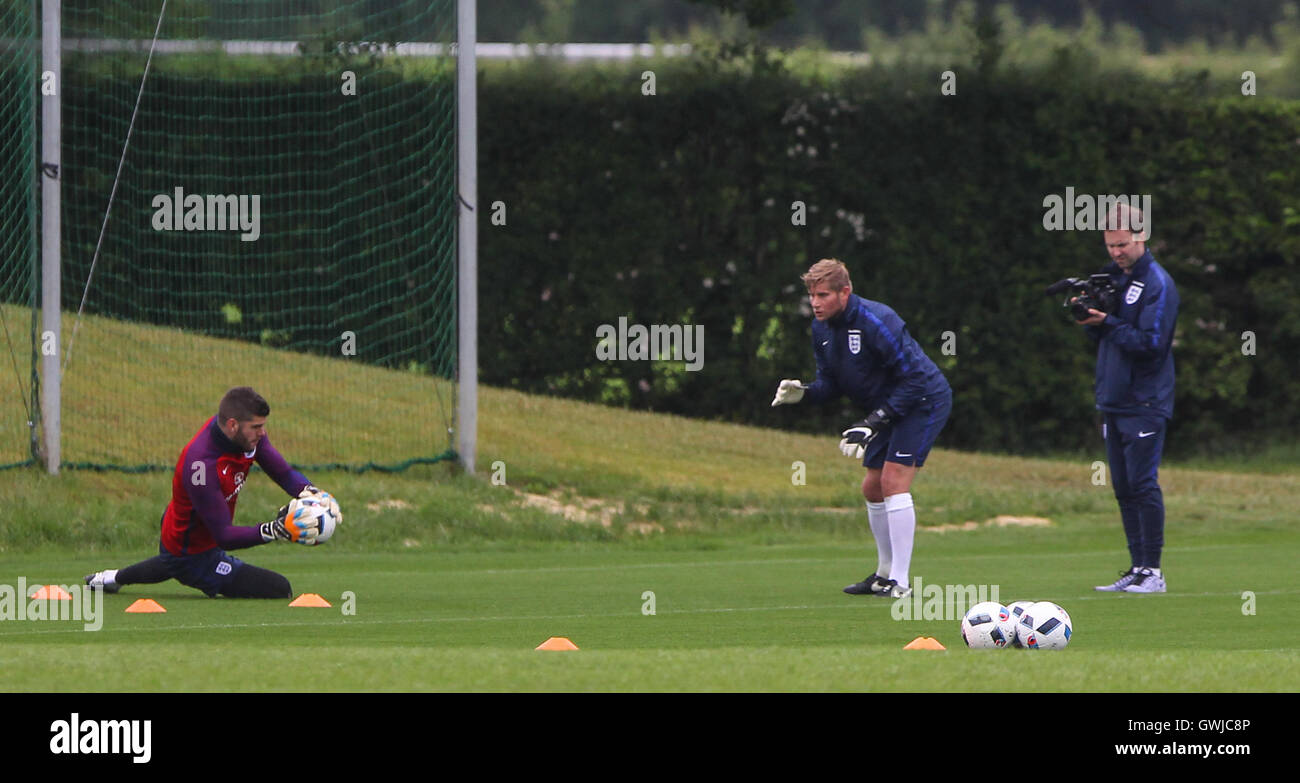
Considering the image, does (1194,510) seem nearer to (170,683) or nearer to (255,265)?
(255,265)

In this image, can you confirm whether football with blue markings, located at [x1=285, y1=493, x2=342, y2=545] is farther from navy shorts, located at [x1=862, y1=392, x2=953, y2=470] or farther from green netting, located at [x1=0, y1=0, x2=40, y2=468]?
green netting, located at [x1=0, y1=0, x2=40, y2=468]

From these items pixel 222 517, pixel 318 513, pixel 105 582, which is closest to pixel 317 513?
pixel 318 513

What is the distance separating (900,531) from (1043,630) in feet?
9.28

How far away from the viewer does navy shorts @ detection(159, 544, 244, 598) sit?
1079 cm

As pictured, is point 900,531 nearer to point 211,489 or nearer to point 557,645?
point 557,645

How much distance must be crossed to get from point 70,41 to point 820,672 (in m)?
13.8

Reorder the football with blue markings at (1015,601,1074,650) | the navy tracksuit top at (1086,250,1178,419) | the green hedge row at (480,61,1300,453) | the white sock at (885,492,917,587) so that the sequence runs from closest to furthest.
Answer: the football with blue markings at (1015,601,1074,650) < the white sock at (885,492,917,587) < the navy tracksuit top at (1086,250,1178,419) < the green hedge row at (480,61,1300,453)

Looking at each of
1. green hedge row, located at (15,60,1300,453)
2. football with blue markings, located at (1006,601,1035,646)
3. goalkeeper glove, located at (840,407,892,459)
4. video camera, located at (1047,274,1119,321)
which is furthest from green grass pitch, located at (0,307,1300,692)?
video camera, located at (1047,274,1119,321)

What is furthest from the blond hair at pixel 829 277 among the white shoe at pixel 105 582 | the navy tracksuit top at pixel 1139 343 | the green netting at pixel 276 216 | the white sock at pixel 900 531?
the green netting at pixel 276 216

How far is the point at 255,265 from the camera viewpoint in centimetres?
1903

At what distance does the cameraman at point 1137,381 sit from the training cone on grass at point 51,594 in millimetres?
6211

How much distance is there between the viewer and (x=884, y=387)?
11.5 m

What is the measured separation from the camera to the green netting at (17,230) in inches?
633

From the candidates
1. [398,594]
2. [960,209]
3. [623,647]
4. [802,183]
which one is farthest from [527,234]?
[623,647]
